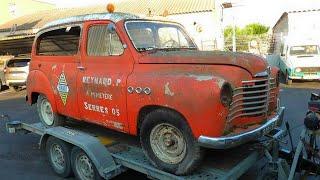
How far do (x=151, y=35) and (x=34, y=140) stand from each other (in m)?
4.16

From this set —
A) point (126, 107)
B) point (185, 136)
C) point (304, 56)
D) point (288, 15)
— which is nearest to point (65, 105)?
point (126, 107)

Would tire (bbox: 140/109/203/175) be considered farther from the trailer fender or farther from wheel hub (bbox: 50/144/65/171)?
wheel hub (bbox: 50/144/65/171)

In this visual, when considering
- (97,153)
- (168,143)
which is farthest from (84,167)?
(168,143)

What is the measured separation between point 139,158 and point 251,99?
1643 mm

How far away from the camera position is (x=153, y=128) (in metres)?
4.92

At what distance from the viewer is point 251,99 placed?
4.71 m

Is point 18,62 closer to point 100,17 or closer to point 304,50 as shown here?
point 304,50

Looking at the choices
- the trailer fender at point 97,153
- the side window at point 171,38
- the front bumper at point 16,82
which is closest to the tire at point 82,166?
the trailer fender at point 97,153

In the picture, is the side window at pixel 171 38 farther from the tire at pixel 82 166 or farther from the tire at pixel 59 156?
the tire at pixel 59 156

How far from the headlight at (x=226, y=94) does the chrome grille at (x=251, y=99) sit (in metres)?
0.08

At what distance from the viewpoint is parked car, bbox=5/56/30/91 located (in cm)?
1895

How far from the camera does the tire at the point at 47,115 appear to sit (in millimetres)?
7016

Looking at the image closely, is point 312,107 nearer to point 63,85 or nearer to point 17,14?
point 63,85

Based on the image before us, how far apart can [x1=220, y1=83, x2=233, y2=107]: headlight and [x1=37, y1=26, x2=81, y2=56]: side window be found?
2.83 meters
